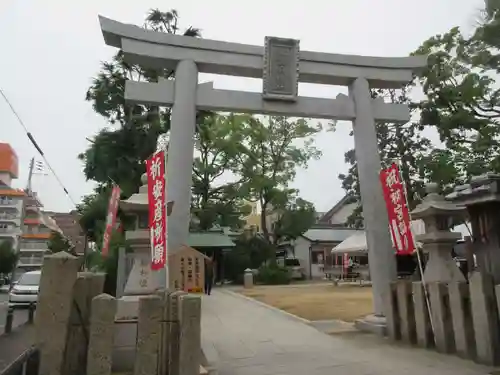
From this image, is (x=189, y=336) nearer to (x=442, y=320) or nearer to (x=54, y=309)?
(x=54, y=309)

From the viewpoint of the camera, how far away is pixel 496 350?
5.52 meters

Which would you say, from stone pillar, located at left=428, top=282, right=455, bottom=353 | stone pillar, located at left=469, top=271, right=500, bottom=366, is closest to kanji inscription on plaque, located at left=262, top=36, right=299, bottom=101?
stone pillar, located at left=428, top=282, right=455, bottom=353

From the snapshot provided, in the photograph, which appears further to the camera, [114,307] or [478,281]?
[478,281]

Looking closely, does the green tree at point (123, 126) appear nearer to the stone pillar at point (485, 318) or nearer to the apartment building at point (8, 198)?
the stone pillar at point (485, 318)

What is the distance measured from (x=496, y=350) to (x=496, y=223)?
3.05 m

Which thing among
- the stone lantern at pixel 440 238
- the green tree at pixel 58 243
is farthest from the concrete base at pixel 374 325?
the green tree at pixel 58 243

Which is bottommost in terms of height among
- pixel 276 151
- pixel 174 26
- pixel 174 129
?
pixel 174 129

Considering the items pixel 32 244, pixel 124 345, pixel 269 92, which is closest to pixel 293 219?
pixel 269 92

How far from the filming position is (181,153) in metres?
8.04

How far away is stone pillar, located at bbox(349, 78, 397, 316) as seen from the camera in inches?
337

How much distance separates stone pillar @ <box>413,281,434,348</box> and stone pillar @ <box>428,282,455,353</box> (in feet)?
0.81

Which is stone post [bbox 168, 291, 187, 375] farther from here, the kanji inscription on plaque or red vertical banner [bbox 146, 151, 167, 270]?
the kanji inscription on plaque

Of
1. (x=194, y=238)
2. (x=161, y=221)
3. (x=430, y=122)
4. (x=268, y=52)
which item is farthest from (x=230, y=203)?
(x=161, y=221)

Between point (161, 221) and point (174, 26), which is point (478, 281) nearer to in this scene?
point (161, 221)
